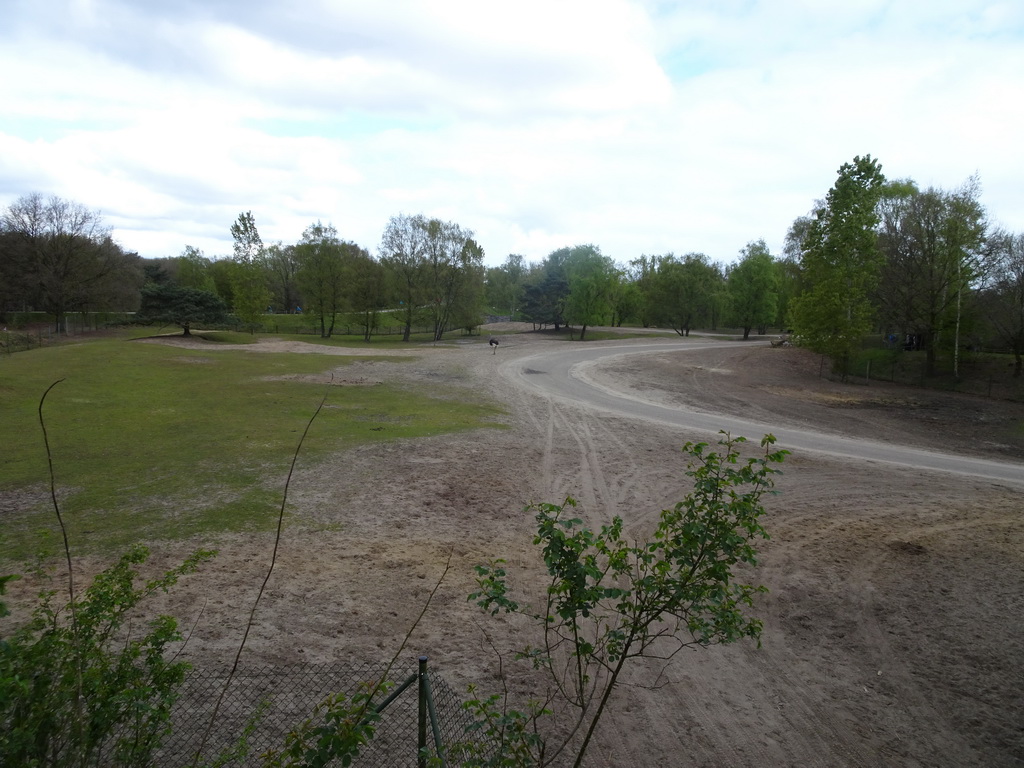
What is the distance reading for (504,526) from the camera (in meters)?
12.4

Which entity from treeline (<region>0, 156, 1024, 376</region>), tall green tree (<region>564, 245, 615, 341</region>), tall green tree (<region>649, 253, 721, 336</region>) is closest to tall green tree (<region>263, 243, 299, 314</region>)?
treeline (<region>0, 156, 1024, 376</region>)

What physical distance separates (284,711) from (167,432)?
14389mm

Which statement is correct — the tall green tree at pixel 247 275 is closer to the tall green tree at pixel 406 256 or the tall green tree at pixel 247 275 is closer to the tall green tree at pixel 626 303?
the tall green tree at pixel 406 256

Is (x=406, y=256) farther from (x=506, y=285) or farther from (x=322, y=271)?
(x=506, y=285)

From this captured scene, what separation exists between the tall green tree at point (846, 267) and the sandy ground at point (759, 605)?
18.3 m

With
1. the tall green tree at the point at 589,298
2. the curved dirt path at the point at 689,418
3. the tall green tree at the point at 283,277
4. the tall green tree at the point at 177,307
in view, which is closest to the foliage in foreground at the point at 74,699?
the curved dirt path at the point at 689,418

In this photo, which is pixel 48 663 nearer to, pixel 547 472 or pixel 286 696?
pixel 286 696

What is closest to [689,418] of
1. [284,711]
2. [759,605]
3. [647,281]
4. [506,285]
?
[759,605]

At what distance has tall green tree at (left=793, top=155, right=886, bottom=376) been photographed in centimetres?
3278

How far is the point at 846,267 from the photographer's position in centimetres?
3334

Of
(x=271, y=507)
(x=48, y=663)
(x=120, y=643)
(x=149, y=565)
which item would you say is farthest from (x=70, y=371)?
(x=48, y=663)

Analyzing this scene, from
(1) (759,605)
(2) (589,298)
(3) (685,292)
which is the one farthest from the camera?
(3) (685,292)

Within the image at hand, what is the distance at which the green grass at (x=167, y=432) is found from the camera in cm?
1173

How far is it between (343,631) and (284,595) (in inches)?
56.6
